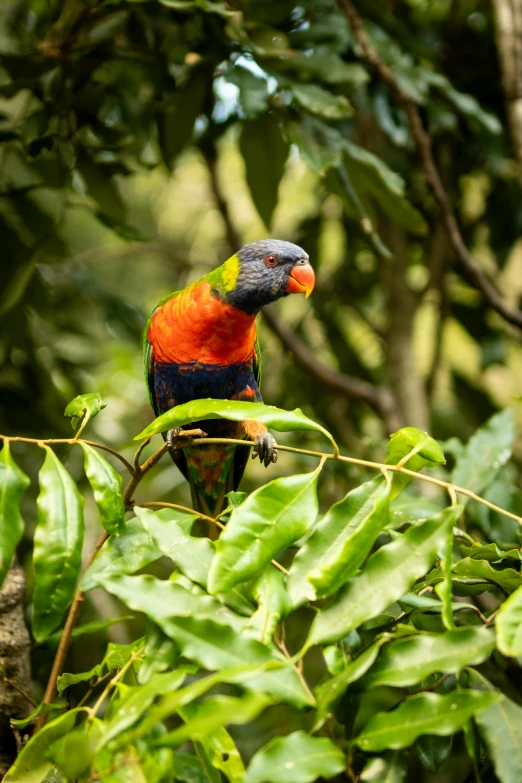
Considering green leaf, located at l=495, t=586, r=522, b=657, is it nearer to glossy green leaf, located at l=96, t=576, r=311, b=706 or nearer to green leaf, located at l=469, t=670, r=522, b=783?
green leaf, located at l=469, t=670, r=522, b=783

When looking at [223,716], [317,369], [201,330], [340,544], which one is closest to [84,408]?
[340,544]

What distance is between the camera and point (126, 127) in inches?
97.0

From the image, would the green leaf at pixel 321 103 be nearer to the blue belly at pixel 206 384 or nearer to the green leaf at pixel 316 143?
the green leaf at pixel 316 143

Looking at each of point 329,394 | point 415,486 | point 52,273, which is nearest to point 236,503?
point 415,486

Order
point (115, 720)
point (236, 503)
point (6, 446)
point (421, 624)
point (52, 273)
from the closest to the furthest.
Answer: point (115, 720)
point (6, 446)
point (421, 624)
point (236, 503)
point (52, 273)

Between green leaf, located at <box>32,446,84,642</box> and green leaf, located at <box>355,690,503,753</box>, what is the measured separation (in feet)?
1.58

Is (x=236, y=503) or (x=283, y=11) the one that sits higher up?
(x=283, y=11)

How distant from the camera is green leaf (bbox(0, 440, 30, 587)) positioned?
0.98m

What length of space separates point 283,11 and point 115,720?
87.8 inches

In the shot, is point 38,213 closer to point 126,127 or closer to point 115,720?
point 126,127

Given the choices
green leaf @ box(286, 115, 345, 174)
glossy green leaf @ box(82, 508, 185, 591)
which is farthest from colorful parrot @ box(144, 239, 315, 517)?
glossy green leaf @ box(82, 508, 185, 591)

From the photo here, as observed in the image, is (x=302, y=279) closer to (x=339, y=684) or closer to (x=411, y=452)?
(x=411, y=452)

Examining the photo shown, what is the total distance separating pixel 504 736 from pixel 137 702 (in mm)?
500

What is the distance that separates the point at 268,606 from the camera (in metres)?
0.96
